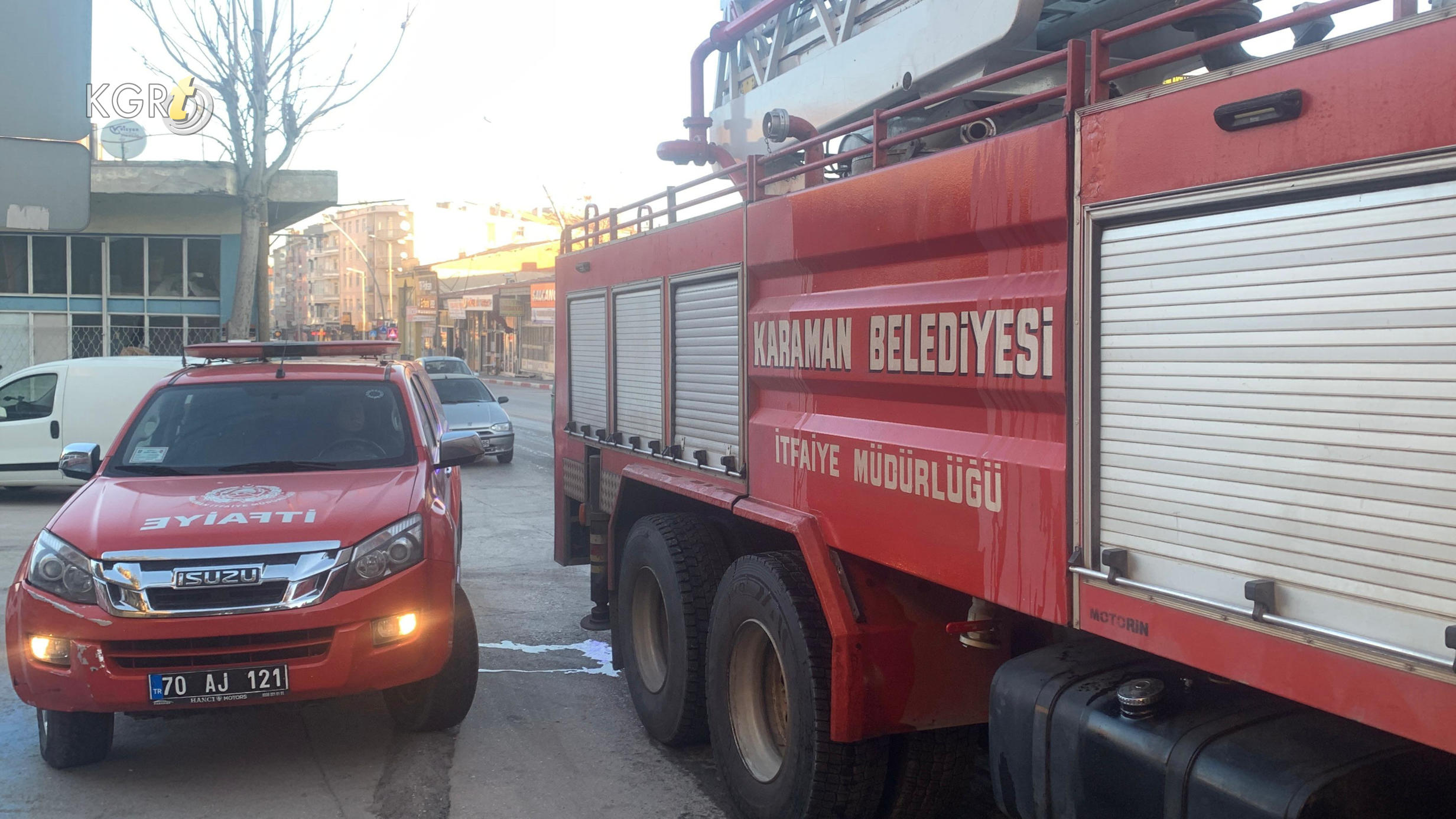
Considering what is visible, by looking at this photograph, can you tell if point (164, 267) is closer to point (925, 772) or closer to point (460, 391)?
point (460, 391)

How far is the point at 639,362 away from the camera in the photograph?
5.78 m

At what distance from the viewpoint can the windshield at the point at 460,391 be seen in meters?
18.7

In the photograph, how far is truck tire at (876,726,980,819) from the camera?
3908mm

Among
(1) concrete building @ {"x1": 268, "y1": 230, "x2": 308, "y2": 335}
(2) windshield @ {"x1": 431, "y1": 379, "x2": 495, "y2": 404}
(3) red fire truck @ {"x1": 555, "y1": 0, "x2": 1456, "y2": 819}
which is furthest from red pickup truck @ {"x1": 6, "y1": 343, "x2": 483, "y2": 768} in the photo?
(1) concrete building @ {"x1": 268, "y1": 230, "x2": 308, "y2": 335}

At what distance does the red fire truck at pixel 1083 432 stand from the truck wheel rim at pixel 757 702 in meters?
0.02

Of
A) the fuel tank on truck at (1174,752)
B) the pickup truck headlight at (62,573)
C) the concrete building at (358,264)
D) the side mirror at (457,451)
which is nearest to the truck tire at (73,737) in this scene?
the pickup truck headlight at (62,573)

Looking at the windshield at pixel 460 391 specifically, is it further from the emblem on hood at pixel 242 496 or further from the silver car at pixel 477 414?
the emblem on hood at pixel 242 496

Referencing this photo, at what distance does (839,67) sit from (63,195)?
29.8 ft

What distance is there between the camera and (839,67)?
5.58 m

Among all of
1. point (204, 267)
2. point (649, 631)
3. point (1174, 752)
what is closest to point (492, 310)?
point (204, 267)

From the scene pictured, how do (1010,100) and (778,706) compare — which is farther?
(778,706)

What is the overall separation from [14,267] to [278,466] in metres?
22.4

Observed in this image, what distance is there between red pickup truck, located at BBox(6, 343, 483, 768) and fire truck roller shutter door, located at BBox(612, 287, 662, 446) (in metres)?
0.81

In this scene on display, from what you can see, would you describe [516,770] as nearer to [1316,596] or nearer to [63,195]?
[1316,596]
